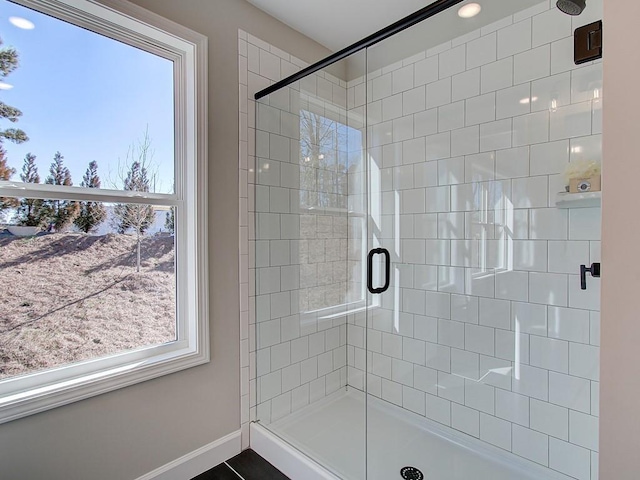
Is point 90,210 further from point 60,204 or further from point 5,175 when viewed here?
point 5,175

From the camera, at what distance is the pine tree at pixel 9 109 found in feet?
4.55

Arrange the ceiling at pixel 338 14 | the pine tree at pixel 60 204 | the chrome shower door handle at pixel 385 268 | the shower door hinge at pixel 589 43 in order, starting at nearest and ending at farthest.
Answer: the shower door hinge at pixel 589 43 < the pine tree at pixel 60 204 < the ceiling at pixel 338 14 < the chrome shower door handle at pixel 385 268

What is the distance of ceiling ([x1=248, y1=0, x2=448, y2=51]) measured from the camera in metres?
2.03

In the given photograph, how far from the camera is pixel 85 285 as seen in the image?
1.59 m

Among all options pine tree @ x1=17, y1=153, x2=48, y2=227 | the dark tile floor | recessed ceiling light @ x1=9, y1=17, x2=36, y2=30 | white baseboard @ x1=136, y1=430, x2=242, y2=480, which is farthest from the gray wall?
pine tree @ x1=17, y1=153, x2=48, y2=227

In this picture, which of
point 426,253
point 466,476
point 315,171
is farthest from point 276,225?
point 466,476

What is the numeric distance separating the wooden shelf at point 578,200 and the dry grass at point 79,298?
200 cm

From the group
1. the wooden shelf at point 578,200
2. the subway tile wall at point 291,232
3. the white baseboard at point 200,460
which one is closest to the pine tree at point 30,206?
the subway tile wall at point 291,232

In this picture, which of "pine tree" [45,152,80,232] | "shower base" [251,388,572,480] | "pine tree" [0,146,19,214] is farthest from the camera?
"shower base" [251,388,572,480]

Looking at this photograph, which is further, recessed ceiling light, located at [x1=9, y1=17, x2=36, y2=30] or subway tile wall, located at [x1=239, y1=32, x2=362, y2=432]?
subway tile wall, located at [x1=239, y1=32, x2=362, y2=432]

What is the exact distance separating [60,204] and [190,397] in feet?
3.75

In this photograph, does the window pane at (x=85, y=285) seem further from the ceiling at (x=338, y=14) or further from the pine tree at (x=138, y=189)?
the ceiling at (x=338, y=14)

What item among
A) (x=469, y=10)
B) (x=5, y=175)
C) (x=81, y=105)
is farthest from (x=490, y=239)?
(x=5, y=175)

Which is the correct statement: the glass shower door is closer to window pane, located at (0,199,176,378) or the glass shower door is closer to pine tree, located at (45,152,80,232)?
window pane, located at (0,199,176,378)
